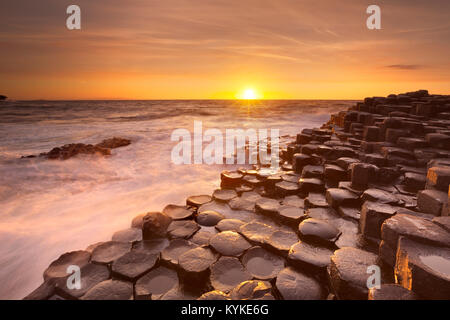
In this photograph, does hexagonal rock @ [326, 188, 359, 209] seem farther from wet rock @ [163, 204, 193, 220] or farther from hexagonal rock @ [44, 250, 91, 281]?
hexagonal rock @ [44, 250, 91, 281]

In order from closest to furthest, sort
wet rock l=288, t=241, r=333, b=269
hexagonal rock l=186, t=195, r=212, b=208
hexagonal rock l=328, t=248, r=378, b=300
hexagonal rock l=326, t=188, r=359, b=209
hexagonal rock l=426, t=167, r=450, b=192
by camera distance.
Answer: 1. hexagonal rock l=328, t=248, r=378, b=300
2. wet rock l=288, t=241, r=333, b=269
3. hexagonal rock l=426, t=167, r=450, b=192
4. hexagonal rock l=326, t=188, r=359, b=209
5. hexagonal rock l=186, t=195, r=212, b=208

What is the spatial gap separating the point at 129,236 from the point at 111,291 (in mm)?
972

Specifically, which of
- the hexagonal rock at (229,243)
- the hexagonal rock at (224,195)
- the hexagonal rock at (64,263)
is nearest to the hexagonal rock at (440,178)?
the hexagonal rock at (229,243)

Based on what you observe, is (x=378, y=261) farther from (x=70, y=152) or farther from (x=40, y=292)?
(x=70, y=152)

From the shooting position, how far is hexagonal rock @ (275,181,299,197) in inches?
156

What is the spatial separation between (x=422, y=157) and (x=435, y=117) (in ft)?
10.9

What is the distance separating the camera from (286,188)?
4.00m

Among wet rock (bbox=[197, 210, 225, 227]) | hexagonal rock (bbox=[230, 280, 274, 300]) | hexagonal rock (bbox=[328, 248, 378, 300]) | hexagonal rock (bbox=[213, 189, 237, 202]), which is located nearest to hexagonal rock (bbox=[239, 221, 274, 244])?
wet rock (bbox=[197, 210, 225, 227])

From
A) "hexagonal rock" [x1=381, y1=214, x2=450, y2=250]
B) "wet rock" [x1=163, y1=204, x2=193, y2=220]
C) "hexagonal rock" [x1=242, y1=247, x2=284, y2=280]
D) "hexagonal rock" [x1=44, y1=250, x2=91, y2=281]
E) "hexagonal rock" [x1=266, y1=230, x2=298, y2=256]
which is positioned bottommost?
"hexagonal rock" [x1=44, y1=250, x2=91, y2=281]

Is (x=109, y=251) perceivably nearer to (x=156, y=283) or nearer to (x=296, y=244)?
(x=156, y=283)

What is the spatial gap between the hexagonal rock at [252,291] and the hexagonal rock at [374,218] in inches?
54.6

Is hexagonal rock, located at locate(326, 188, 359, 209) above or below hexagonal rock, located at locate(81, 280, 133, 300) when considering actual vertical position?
above

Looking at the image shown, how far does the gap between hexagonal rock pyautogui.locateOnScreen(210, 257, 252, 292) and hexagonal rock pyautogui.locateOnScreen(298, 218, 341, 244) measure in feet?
2.84

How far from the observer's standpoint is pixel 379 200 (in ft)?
9.43
